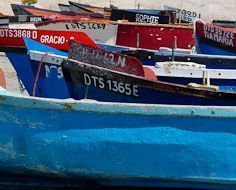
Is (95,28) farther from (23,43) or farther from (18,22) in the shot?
(23,43)

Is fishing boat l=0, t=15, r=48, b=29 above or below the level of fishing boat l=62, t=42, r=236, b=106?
below

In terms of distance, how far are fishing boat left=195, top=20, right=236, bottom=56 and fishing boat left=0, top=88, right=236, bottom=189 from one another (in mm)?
5329

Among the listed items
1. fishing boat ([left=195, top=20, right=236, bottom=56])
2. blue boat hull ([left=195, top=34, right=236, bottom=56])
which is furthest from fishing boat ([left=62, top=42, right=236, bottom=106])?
blue boat hull ([left=195, top=34, right=236, bottom=56])

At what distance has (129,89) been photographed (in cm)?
563

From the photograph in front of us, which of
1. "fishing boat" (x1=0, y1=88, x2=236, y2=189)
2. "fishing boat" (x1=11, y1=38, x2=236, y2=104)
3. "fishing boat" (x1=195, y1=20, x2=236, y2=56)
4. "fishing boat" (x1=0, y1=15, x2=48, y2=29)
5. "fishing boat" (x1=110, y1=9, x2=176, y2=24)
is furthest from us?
"fishing boat" (x1=0, y1=15, x2=48, y2=29)

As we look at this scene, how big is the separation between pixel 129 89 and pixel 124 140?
2.51ft

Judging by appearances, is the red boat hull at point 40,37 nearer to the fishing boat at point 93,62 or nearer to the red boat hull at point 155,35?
the fishing boat at point 93,62

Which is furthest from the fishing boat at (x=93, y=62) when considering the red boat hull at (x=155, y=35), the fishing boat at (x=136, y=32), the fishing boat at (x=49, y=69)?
the red boat hull at (x=155, y=35)

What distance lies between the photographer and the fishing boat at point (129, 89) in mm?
5402

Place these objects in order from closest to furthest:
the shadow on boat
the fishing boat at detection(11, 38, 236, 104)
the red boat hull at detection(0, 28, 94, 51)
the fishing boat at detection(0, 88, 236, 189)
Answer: the fishing boat at detection(0, 88, 236, 189)
the shadow on boat
the fishing boat at detection(11, 38, 236, 104)
the red boat hull at detection(0, 28, 94, 51)

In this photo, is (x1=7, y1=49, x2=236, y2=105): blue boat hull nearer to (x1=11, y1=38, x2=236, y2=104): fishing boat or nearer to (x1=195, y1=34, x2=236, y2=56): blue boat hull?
(x1=11, y1=38, x2=236, y2=104): fishing boat

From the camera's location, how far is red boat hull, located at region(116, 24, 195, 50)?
12.1 m

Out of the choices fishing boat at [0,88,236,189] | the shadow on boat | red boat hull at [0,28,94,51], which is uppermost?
red boat hull at [0,28,94,51]

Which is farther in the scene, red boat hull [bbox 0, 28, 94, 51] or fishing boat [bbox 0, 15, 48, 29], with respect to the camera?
fishing boat [bbox 0, 15, 48, 29]
